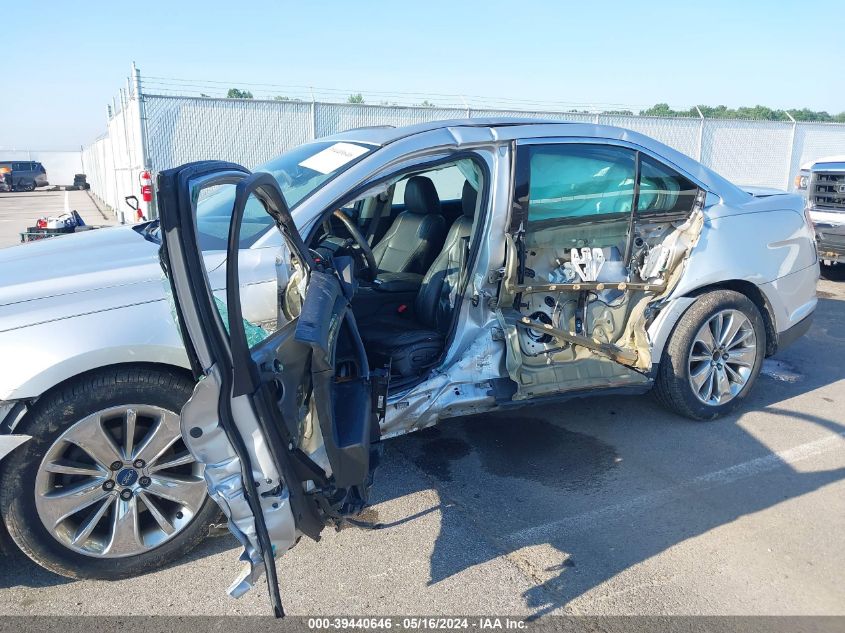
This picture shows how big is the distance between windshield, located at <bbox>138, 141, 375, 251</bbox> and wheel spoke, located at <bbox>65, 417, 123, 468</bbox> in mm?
853

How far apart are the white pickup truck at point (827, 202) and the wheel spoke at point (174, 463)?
25.6ft

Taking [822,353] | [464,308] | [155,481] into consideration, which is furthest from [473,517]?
[822,353]

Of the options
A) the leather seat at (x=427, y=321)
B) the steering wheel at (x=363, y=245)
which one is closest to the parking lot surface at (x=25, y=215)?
the steering wheel at (x=363, y=245)

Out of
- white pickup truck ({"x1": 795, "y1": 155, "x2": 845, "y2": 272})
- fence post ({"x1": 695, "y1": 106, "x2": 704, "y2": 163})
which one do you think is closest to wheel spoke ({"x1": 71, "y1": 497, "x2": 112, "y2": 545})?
white pickup truck ({"x1": 795, "y1": 155, "x2": 845, "y2": 272})

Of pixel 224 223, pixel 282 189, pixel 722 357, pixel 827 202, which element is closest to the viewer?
pixel 224 223

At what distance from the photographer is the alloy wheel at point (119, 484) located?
2.66 m

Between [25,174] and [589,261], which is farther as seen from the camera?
[25,174]

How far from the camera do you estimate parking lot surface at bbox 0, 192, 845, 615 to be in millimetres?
2738

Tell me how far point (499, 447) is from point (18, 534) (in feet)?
8.20

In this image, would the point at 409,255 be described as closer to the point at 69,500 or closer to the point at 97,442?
the point at 97,442

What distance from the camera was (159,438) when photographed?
2795mm

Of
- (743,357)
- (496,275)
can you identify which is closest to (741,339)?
(743,357)

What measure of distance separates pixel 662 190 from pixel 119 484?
11.1ft

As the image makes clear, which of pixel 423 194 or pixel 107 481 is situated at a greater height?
pixel 423 194
